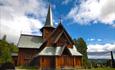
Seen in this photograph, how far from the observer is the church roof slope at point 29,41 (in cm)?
4505

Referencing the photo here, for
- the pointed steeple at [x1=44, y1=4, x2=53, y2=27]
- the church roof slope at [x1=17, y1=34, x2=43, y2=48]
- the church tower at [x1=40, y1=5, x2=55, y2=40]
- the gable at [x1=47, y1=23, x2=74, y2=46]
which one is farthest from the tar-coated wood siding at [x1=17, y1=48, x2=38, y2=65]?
the pointed steeple at [x1=44, y1=4, x2=53, y2=27]

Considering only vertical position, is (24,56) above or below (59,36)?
below

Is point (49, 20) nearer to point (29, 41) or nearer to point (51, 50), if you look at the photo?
point (29, 41)

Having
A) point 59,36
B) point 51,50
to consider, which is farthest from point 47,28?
point 51,50

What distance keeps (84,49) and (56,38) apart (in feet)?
74.5

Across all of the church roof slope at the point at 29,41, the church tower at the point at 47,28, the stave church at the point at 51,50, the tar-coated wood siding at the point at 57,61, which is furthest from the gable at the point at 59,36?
the church roof slope at the point at 29,41

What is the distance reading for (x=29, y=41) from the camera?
153 feet

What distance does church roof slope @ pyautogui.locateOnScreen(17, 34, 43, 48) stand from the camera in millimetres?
45047

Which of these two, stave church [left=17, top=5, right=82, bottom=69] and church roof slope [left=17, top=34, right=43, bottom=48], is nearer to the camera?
stave church [left=17, top=5, right=82, bottom=69]

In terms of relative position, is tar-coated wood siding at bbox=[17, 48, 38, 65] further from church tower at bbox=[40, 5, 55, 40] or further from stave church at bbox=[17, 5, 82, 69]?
church tower at bbox=[40, 5, 55, 40]

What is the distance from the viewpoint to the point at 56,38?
39.8 metres

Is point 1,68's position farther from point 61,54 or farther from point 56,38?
point 56,38

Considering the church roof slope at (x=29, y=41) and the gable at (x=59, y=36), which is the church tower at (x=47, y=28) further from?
the gable at (x=59, y=36)

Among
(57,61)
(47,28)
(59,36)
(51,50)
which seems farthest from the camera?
(47,28)
